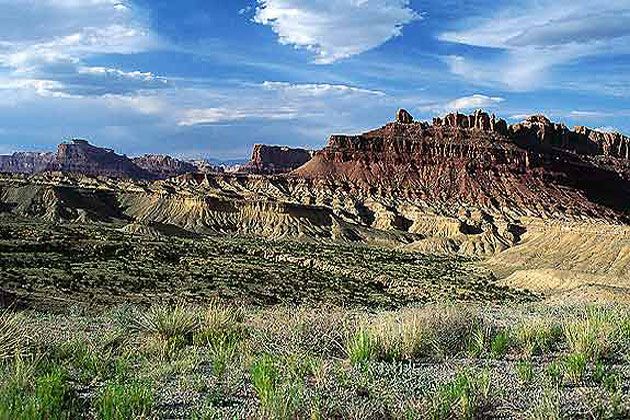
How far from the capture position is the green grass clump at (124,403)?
6.12 m

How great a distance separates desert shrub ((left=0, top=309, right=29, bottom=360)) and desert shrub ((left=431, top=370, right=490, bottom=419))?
538 centimetres

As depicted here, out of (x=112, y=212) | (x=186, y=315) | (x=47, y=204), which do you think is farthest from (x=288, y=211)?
(x=186, y=315)

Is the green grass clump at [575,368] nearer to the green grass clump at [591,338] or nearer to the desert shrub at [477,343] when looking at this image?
the green grass clump at [591,338]

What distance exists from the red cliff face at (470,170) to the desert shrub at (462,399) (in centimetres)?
11441

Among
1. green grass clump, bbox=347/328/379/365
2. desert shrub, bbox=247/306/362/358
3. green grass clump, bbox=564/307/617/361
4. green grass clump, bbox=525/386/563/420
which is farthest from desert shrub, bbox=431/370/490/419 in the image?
green grass clump, bbox=564/307/617/361

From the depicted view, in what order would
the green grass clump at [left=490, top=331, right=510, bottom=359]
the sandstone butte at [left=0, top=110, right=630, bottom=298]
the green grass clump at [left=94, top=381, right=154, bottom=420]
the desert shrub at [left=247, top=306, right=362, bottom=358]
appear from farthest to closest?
the sandstone butte at [left=0, top=110, right=630, bottom=298] < the green grass clump at [left=490, top=331, right=510, bottom=359] < the desert shrub at [left=247, top=306, right=362, bottom=358] < the green grass clump at [left=94, top=381, right=154, bottom=420]

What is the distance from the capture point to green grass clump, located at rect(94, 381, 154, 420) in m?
6.12

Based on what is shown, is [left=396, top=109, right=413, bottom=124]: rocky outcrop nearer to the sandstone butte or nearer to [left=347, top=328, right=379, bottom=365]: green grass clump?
the sandstone butte

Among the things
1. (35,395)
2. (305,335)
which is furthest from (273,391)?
(305,335)

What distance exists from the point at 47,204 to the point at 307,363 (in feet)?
306

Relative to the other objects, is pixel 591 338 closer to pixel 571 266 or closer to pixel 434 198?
pixel 571 266

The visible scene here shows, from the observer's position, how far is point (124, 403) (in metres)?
6.29

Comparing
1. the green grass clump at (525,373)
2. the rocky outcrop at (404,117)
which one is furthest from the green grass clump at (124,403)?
the rocky outcrop at (404,117)

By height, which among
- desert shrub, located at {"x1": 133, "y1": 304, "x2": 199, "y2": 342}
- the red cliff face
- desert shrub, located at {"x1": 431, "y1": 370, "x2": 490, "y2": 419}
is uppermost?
the red cliff face
